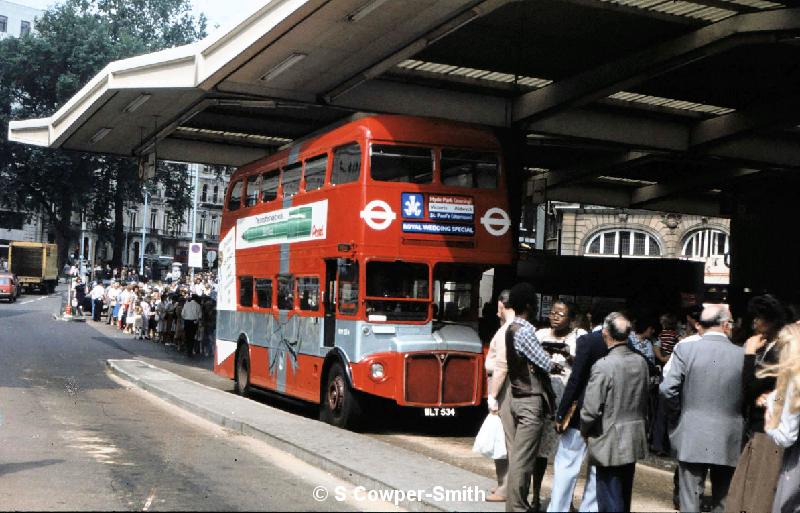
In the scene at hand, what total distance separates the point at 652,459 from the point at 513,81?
9811mm

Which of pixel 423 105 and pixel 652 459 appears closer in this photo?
pixel 652 459

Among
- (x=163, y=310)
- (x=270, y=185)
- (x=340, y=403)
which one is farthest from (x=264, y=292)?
(x=163, y=310)

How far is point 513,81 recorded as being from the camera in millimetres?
21641

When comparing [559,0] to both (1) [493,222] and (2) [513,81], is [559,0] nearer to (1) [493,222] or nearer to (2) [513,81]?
(1) [493,222]

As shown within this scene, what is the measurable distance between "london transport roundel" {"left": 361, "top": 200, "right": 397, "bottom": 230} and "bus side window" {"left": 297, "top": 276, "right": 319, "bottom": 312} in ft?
6.29

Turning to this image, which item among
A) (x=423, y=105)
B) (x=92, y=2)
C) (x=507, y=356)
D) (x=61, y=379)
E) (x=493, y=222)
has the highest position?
(x=92, y=2)

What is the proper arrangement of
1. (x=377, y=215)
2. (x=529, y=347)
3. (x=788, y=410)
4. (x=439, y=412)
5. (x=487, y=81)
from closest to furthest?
(x=788, y=410)
(x=529, y=347)
(x=439, y=412)
(x=377, y=215)
(x=487, y=81)

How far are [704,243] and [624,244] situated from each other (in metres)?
4.68

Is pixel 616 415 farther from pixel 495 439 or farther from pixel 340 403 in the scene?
pixel 340 403

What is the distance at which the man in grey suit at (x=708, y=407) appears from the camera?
8.09 metres

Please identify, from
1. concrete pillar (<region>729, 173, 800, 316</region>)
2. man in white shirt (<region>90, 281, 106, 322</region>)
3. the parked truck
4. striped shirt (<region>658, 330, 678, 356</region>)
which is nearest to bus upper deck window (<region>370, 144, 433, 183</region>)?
striped shirt (<region>658, 330, 678, 356</region>)

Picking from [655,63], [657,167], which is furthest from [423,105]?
[657,167]

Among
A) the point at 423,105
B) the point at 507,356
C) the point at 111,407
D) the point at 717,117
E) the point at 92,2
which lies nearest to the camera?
the point at 507,356

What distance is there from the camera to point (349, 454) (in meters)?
11.8
